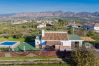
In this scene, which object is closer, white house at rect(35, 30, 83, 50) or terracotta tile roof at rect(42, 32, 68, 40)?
white house at rect(35, 30, 83, 50)

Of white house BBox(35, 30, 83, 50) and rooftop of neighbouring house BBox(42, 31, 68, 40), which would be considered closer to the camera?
white house BBox(35, 30, 83, 50)

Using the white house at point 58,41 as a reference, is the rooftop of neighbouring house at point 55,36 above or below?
above

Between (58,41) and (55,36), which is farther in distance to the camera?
(55,36)

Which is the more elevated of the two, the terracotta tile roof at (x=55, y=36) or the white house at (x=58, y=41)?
the terracotta tile roof at (x=55, y=36)

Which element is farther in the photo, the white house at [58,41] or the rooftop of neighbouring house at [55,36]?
the rooftop of neighbouring house at [55,36]

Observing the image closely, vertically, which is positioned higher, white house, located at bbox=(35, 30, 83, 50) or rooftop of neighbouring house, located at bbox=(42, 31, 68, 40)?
rooftop of neighbouring house, located at bbox=(42, 31, 68, 40)

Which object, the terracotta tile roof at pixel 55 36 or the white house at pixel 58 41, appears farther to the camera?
the terracotta tile roof at pixel 55 36

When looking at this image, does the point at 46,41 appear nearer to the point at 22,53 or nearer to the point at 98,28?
the point at 22,53

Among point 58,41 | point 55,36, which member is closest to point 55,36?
point 55,36

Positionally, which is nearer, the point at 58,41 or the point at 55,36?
the point at 58,41

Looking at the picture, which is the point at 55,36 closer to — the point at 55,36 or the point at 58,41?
the point at 55,36

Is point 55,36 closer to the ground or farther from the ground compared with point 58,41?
farther from the ground
